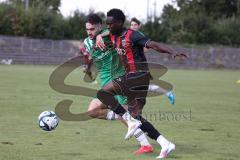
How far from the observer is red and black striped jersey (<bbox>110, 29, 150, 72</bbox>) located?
8.89m

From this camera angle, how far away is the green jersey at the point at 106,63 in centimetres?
1032

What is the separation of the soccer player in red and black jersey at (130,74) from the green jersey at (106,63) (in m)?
0.94

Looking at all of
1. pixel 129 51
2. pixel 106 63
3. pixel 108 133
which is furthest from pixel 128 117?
pixel 108 133

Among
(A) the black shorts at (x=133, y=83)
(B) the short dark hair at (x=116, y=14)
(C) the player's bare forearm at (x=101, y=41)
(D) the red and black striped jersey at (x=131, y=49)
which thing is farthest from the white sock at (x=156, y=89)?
(B) the short dark hair at (x=116, y=14)

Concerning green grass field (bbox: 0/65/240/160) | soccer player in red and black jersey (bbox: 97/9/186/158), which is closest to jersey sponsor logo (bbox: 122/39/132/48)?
soccer player in red and black jersey (bbox: 97/9/186/158)

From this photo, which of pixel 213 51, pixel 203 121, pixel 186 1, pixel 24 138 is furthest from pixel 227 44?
pixel 24 138

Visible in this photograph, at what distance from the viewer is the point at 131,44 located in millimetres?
8914

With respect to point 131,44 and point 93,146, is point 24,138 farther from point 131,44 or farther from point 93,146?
point 131,44

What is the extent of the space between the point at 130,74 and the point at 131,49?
0.37 m

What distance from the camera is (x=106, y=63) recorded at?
1080 cm

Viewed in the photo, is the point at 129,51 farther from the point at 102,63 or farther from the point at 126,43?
the point at 102,63

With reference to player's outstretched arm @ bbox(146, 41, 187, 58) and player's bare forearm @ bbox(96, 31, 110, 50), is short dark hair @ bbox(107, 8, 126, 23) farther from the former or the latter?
player's outstretched arm @ bbox(146, 41, 187, 58)

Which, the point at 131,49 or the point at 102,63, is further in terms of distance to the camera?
the point at 102,63

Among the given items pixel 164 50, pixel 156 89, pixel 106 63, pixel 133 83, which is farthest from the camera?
pixel 156 89
